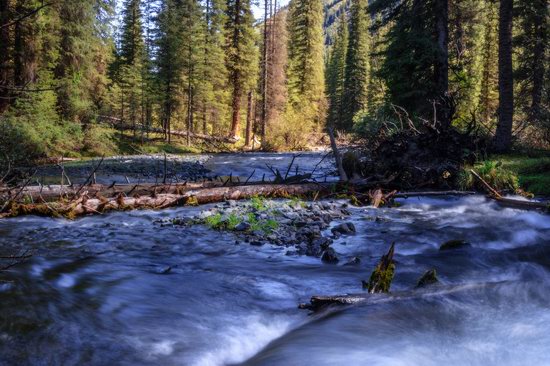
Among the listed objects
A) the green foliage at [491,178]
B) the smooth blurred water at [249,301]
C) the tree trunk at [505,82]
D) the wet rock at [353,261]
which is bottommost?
the smooth blurred water at [249,301]

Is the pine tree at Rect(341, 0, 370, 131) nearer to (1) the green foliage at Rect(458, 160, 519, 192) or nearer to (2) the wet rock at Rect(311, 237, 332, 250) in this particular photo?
(1) the green foliage at Rect(458, 160, 519, 192)

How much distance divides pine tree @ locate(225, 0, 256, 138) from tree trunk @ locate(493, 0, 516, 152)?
25564 millimetres

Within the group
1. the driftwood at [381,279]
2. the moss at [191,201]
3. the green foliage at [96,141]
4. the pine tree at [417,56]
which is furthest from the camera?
the green foliage at [96,141]

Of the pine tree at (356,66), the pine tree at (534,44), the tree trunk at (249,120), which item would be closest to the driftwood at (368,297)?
the pine tree at (534,44)

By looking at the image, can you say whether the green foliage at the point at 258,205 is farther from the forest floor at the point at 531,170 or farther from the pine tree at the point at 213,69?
the pine tree at the point at 213,69

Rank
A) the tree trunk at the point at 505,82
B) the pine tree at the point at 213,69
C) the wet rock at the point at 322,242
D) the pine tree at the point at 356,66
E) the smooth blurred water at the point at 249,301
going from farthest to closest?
the pine tree at the point at 356,66 < the pine tree at the point at 213,69 < the tree trunk at the point at 505,82 < the wet rock at the point at 322,242 < the smooth blurred water at the point at 249,301

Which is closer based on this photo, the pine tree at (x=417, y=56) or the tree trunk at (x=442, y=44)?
the tree trunk at (x=442, y=44)

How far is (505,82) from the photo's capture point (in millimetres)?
14914

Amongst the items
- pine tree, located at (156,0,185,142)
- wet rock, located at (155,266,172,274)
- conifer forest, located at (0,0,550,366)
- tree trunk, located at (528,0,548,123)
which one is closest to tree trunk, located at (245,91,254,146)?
pine tree, located at (156,0,185,142)

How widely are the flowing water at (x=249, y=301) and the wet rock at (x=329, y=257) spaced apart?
0.19 meters

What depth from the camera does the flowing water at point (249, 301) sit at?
3.79m

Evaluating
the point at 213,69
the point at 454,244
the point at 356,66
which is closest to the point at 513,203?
the point at 454,244

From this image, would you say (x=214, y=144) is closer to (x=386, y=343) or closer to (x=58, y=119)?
(x=58, y=119)

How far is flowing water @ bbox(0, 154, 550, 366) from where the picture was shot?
3789mm
